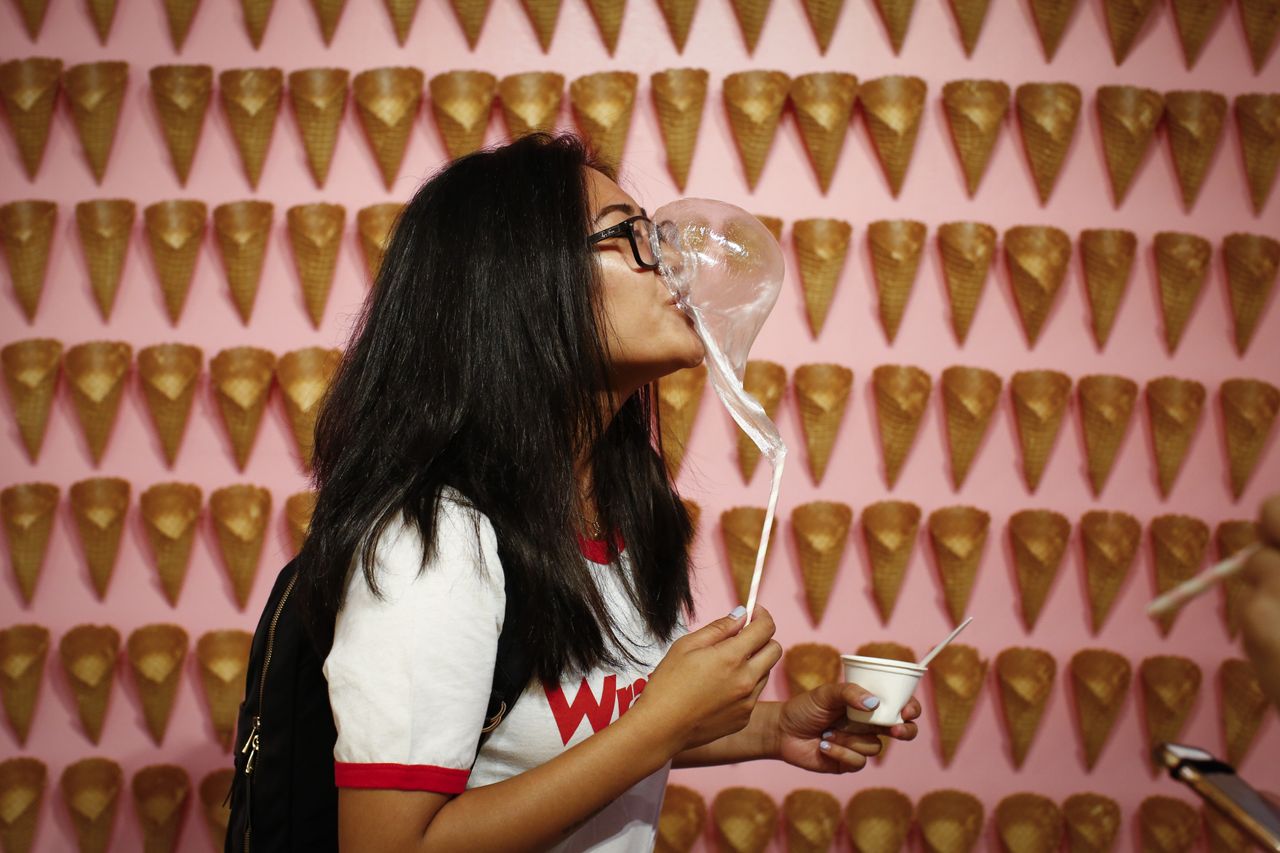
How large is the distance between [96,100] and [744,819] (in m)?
1.83

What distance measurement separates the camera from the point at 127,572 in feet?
6.25

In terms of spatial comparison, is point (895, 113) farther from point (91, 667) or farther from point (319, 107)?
point (91, 667)

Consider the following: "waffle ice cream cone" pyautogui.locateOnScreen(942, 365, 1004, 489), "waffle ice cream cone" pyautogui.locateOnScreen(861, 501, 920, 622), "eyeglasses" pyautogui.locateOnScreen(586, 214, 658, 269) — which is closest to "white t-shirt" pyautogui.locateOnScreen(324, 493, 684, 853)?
"eyeglasses" pyautogui.locateOnScreen(586, 214, 658, 269)

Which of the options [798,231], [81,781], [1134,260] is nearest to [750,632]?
[798,231]

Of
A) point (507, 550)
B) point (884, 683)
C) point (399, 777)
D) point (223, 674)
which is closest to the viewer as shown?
point (399, 777)

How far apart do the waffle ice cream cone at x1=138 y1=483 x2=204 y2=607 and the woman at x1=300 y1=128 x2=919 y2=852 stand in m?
0.96

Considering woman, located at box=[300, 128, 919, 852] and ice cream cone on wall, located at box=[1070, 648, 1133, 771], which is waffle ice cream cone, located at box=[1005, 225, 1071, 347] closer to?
ice cream cone on wall, located at box=[1070, 648, 1133, 771]

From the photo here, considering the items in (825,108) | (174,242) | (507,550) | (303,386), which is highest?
(825,108)

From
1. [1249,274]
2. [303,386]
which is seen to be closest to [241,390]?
[303,386]

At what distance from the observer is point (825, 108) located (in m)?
1.87

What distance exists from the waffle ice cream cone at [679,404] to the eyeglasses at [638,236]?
0.79m

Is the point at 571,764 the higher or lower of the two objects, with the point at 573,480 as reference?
lower

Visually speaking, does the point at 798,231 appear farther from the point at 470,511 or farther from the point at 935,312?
the point at 470,511

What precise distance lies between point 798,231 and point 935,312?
311 millimetres
